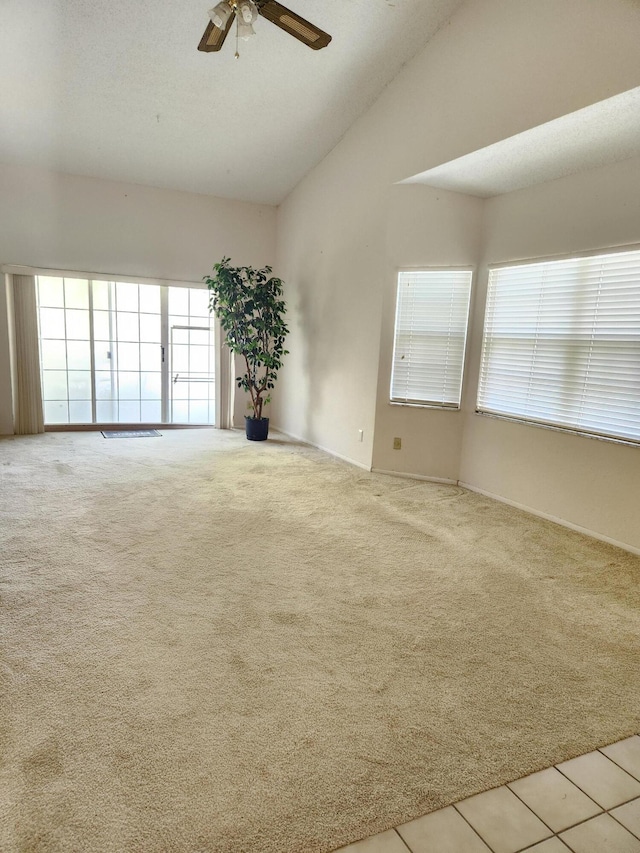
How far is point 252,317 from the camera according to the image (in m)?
6.29

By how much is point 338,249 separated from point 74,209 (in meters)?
3.23

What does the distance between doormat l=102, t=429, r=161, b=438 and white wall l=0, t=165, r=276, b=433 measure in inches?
44.0

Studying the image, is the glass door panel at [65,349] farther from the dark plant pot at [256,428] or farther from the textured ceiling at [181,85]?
the dark plant pot at [256,428]

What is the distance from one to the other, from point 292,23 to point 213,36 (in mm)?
465

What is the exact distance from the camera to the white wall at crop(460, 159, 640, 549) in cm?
330

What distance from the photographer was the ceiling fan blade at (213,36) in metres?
2.70

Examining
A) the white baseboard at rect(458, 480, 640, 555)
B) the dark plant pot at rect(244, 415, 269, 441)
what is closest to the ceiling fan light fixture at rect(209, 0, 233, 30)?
the white baseboard at rect(458, 480, 640, 555)

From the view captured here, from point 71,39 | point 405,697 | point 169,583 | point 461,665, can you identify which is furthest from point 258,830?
point 71,39

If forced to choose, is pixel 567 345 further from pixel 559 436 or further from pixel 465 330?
pixel 465 330

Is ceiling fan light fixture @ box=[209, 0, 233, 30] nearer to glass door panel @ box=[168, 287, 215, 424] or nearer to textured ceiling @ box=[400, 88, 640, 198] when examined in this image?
textured ceiling @ box=[400, 88, 640, 198]

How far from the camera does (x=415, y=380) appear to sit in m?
4.67

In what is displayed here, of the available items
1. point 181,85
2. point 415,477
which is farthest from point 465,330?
point 181,85

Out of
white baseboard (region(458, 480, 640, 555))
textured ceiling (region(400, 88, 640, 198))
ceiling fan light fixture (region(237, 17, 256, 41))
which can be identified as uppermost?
ceiling fan light fixture (region(237, 17, 256, 41))

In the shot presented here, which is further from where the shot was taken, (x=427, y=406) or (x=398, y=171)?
(x=427, y=406)
